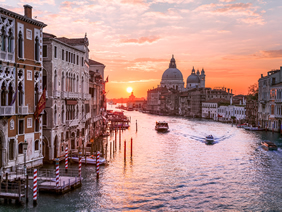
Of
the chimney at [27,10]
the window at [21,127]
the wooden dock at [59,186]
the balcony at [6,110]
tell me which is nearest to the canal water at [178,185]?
the wooden dock at [59,186]

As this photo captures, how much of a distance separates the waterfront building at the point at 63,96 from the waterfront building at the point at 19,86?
1.99 m

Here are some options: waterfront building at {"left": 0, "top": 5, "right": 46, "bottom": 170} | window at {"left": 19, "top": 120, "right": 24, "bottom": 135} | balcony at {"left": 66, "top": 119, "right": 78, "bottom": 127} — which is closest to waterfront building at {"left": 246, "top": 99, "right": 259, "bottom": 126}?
balcony at {"left": 66, "top": 119, "right": 78, "bottom": 127}

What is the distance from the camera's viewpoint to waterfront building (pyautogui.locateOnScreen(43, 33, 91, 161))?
24922 millimetres

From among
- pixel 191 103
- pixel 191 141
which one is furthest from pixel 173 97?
pixel 191 141

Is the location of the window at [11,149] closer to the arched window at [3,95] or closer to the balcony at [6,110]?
the balcony at [6,110]

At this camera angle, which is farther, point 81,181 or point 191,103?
point 191,103

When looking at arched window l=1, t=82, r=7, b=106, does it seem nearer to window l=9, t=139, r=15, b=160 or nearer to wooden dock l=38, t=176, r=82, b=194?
window l=9, t=139, r=15, b=160

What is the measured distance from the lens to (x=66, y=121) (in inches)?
1091

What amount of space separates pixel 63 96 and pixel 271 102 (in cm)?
4193

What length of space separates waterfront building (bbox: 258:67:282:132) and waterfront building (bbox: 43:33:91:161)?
34729mm

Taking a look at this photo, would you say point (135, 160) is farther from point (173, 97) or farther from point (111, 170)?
point (173, 97)

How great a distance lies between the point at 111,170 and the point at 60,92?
22.7ft

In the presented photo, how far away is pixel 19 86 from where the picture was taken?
68.0 ft

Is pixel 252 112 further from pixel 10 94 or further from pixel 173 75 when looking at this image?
pixel 173 75
